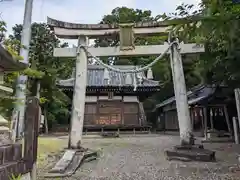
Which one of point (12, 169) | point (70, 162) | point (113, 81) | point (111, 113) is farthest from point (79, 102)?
point (113, 81)

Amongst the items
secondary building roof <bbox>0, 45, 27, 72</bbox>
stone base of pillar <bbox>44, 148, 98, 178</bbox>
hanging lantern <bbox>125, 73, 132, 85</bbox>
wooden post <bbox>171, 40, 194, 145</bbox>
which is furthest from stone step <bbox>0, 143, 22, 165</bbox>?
hanging lantern <bbox>125, 73, 132, 85</bbox>

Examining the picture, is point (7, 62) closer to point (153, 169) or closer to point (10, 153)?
point (10, 153)

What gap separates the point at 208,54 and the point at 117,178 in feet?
16.9

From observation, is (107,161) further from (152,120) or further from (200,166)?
(152,120)

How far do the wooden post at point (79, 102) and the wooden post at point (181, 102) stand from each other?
2.83 m

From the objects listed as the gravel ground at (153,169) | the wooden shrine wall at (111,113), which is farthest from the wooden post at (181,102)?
the wooden shrine wall at (111,113)

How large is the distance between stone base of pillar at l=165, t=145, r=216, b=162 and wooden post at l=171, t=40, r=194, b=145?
0.20m

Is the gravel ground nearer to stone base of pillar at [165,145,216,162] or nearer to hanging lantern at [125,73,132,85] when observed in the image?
stone base of pillar at [165,145,216,162]

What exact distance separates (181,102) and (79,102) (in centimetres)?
306

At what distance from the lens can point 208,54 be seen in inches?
321

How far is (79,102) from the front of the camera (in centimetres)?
759

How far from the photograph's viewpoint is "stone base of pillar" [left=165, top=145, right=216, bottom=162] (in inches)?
261

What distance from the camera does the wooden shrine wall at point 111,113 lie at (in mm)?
18844

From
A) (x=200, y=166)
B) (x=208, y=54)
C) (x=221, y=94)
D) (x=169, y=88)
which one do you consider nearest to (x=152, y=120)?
(x=169, y=88)
